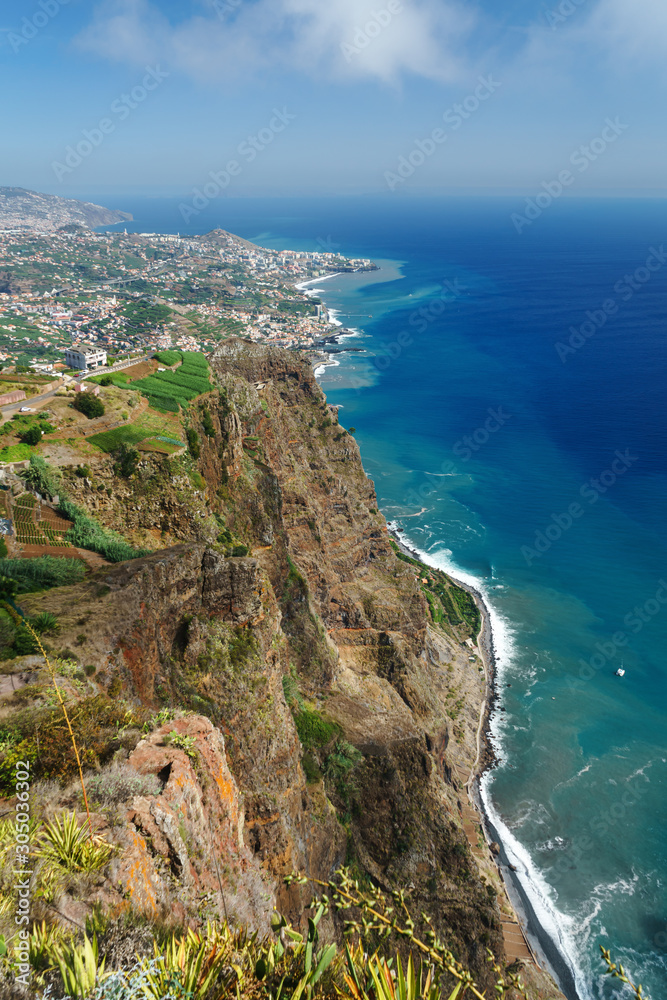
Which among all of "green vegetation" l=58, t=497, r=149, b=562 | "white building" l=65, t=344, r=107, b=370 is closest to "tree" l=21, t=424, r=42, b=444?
"green vegetation" l=58, t=497, r=149, b=562

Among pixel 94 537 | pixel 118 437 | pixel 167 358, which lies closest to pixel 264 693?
pixel 94 537

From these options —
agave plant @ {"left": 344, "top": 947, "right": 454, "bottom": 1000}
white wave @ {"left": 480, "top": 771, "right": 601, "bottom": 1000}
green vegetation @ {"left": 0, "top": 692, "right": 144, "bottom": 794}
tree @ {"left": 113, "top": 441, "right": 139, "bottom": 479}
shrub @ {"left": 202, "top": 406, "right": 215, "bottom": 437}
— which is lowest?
white wave @ {"left": 480, "top": 771, "right": 601, "bottom": 1000}

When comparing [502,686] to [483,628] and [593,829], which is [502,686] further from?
[593,829]

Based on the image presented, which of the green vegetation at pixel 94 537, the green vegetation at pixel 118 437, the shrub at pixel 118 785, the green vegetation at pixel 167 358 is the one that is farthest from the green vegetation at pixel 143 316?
the shrub at pixel 118 785

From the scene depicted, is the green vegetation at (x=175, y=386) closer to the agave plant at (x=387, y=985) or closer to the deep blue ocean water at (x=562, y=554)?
the agave plant at (x=387, y=985)

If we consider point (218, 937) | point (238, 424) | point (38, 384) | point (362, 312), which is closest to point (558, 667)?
point (238, 424)

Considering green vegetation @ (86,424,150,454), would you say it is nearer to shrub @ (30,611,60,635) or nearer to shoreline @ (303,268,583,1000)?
shrub @ (30,611,60,635)

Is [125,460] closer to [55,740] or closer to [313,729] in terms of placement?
[55,740]
